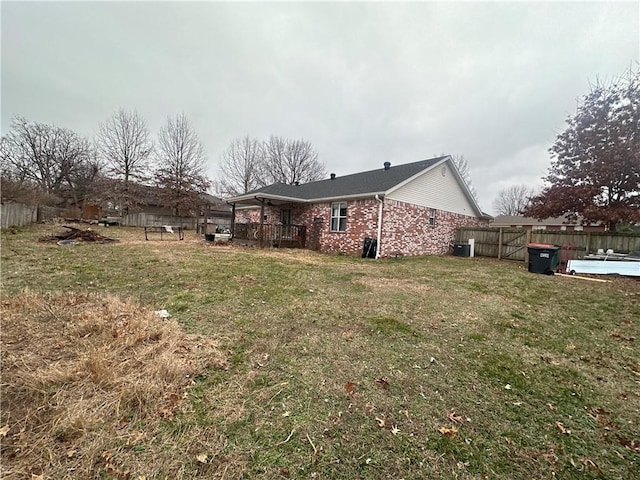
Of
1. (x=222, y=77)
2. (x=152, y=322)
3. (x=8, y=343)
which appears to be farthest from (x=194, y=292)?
(x=222, y=77)

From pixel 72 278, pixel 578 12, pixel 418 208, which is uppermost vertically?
pixel 578 12

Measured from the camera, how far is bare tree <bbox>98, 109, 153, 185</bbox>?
87.2 ft

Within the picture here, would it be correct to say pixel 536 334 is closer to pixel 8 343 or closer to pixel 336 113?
pixel 8 343

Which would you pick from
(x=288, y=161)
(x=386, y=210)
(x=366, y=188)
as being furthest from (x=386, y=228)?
(x=288, y=161)

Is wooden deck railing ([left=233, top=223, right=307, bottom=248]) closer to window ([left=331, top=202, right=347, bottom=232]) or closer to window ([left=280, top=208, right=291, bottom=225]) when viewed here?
window ([left=331, top=202, right=347, bottom=232])

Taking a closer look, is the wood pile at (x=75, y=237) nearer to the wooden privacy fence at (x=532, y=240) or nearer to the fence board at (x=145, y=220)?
the fence board at (x=145, y=220)

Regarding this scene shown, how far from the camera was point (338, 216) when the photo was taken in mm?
13156

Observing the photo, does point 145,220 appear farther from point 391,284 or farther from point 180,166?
point 391,284

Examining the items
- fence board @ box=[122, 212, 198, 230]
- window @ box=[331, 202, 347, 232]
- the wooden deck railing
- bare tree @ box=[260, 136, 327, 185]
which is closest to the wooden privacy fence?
window @ box=[331, 202, 347, 232]

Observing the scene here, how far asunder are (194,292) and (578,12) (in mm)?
13391

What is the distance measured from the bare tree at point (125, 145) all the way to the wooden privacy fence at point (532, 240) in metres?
30.8

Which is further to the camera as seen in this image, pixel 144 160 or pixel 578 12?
pixel 144 160

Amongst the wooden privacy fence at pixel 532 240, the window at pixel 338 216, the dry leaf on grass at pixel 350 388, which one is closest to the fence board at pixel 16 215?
the window at pixel 338 216

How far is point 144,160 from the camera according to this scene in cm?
2800
